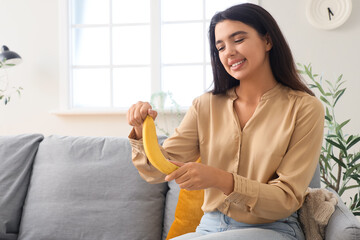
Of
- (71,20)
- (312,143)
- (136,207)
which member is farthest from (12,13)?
(312,143)

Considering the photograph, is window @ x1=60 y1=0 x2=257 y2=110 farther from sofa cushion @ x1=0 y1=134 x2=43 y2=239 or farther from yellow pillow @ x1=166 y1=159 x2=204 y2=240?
yellow pillow @ x1=166 y1=159 x2=204 y2=240

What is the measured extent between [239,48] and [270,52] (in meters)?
0.16

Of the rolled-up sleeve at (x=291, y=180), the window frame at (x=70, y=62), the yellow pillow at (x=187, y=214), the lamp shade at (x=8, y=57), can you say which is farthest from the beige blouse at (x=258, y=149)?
the lamp shade at (x=8, y=57)

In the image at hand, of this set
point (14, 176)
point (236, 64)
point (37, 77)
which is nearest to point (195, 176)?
point (236, 64)

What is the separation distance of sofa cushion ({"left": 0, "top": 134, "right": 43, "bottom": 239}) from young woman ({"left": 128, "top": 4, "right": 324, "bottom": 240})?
112 cm

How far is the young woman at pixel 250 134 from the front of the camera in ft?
4.75

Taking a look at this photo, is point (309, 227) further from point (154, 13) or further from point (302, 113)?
point (154, 13)

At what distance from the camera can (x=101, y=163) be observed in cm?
236

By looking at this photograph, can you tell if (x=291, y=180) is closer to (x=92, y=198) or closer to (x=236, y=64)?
(x=236, y=64)

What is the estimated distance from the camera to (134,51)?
4.17 meters

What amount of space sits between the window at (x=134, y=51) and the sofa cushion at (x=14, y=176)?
1.60m

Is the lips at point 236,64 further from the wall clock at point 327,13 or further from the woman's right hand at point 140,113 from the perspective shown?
the wall clock at point 327,13

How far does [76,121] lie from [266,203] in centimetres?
302

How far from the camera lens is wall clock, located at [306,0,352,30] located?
3607mm
